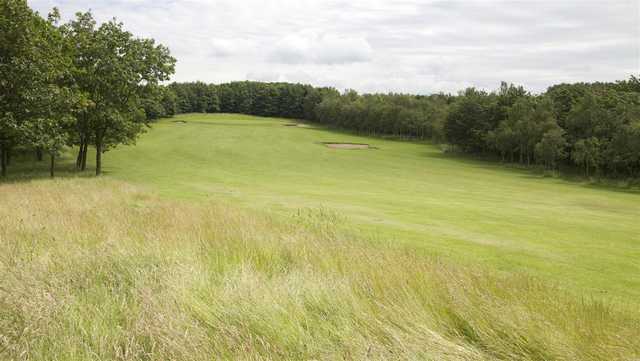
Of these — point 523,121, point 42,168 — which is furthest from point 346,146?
point 42,168

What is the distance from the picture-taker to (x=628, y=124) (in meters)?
65.9

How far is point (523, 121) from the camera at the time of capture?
79938 millimetres

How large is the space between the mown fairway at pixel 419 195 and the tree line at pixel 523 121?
7.38m

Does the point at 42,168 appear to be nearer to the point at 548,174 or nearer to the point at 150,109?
the point at 150,109

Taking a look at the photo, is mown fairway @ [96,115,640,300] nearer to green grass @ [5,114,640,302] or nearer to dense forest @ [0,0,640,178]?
green grass @ [5,114,640,302]

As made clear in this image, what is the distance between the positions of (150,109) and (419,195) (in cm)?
2819

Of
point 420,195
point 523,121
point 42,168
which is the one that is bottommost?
point 42,168

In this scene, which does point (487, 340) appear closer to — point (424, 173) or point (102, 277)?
point (102, 277)

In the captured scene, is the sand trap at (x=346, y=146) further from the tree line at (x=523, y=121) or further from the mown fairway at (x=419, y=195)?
the tree line at (x=523, y=121)

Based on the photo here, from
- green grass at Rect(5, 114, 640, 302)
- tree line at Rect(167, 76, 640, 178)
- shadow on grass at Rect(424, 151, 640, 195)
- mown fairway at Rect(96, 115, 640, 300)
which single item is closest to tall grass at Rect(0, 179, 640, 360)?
green grass at Rect(5, 114, 640, 302)

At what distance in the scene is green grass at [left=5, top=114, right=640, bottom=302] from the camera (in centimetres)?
1439

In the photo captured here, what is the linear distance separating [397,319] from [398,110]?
120 metres

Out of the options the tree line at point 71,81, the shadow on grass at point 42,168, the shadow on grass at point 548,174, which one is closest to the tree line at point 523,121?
the shadow on grass at point 548,174

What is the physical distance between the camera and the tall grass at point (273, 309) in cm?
540
